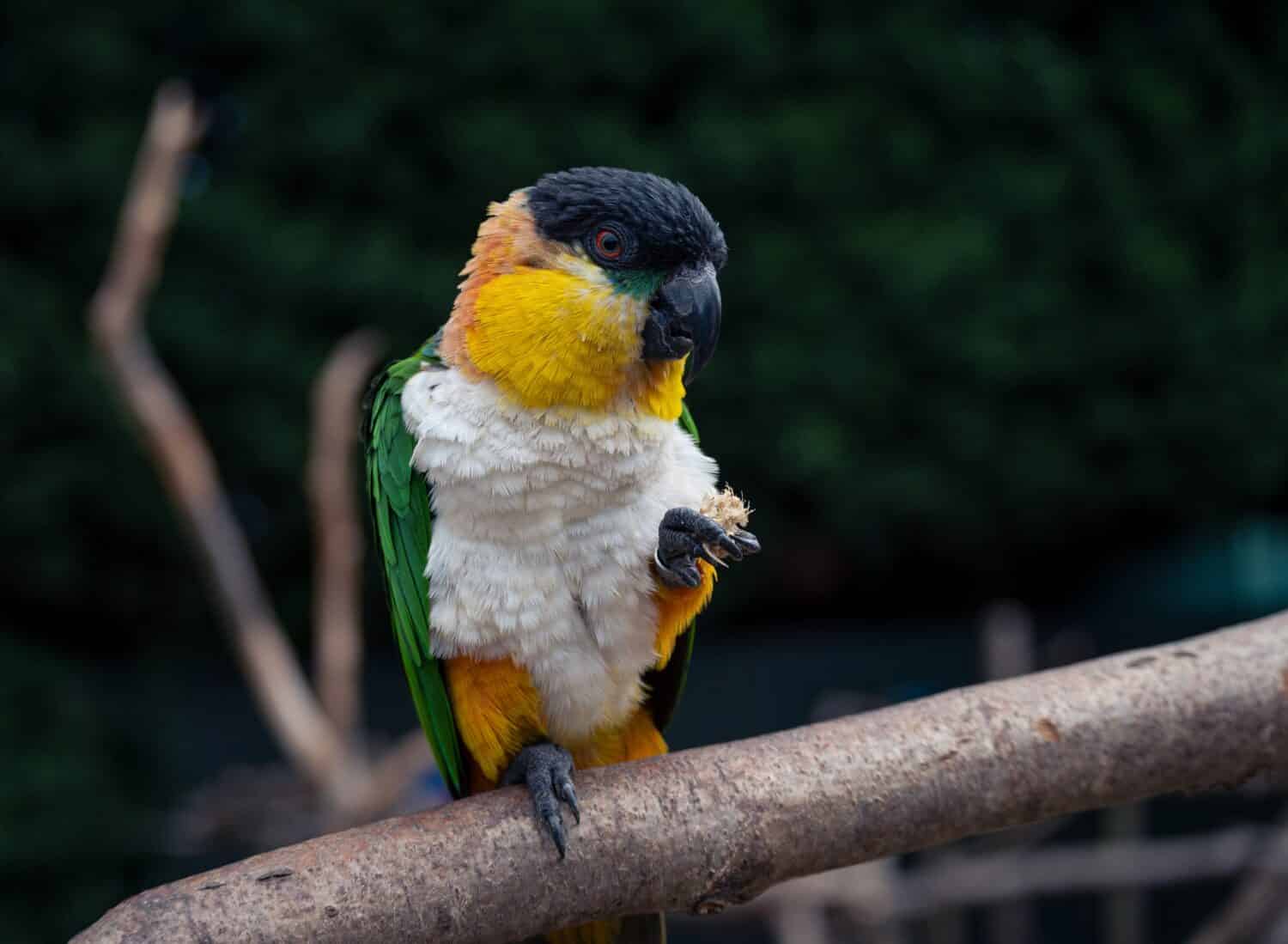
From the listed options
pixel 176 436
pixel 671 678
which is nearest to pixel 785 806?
pixel 671 678

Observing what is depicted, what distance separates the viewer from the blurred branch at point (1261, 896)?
3.03 m

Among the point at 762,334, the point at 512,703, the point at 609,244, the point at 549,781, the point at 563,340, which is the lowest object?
the point at 549,781

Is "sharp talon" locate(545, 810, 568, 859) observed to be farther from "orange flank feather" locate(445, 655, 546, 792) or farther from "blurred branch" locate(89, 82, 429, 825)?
"blurred branch" locate(89, 82, 429, 825)

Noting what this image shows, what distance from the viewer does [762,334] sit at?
4914mm

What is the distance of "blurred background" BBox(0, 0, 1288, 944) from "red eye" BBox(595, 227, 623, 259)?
9.27 ft

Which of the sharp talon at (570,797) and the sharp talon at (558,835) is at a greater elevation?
the sharp talon at (570,797)

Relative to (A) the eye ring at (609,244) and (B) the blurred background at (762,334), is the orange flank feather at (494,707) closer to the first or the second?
(A) the eye ring at (609,244)

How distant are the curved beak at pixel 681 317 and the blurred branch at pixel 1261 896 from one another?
7.61 ft

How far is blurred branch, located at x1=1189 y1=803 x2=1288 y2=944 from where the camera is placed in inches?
119

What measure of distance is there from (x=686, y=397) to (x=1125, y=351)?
207 centimetres

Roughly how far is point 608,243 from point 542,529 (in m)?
0.47

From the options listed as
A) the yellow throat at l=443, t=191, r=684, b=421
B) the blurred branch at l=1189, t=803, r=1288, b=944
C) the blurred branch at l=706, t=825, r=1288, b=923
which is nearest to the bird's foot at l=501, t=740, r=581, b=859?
the yellow throat at l=443, t=191, r=684, b=421

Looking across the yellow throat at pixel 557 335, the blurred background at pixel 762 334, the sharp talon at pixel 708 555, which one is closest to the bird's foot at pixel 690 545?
the sharp talon at pixel 708 555

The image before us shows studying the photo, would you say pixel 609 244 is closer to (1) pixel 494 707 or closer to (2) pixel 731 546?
(2) pixel 731 546
